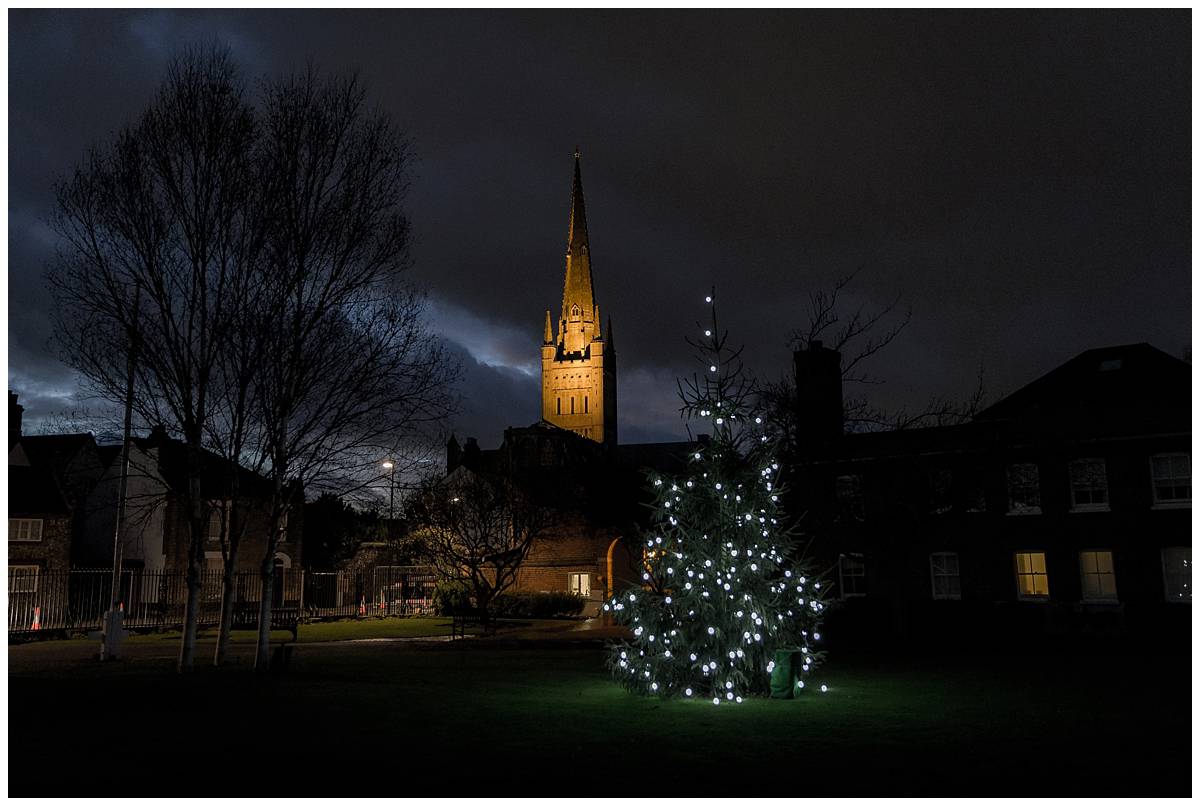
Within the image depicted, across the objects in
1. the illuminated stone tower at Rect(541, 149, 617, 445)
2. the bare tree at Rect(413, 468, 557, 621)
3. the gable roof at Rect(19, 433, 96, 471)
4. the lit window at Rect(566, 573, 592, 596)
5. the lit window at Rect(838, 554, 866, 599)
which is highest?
the illuminated stone tower at Rect(541, 149, 617, 445)

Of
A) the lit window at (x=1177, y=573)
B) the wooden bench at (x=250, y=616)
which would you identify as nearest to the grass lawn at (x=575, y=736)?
the lit window at (x=1177, y=573)

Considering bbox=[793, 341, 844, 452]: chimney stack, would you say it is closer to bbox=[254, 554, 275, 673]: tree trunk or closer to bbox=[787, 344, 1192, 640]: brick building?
bbox=[787, 344, 1192, 640]: brick building

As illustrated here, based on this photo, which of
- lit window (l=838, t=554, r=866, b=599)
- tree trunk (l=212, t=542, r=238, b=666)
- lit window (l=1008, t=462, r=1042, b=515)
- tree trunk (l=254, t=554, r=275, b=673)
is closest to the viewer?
tree trunk (l=254, t=554, r=275, b=673)

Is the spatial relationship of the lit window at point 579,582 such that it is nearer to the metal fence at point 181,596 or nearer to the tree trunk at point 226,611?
the metal fence at point 181,596

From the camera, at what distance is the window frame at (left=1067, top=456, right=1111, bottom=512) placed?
108 ft

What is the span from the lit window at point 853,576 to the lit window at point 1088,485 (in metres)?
7.78

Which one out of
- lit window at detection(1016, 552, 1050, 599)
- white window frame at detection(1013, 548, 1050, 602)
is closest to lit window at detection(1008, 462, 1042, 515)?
white window frame at detection(1013, 548, 1050, 602)

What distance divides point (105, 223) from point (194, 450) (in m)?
4.78

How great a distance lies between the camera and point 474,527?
40.2 meters

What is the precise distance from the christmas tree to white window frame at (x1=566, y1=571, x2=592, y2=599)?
1539 inches

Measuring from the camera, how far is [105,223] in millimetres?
18812

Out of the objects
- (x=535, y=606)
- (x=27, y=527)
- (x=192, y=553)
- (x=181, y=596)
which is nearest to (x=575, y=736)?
(x=192, y=553)

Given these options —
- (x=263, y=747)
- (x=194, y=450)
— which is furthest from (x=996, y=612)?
(x=263, y=747)

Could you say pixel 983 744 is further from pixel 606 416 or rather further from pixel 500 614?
pixel 606 416
